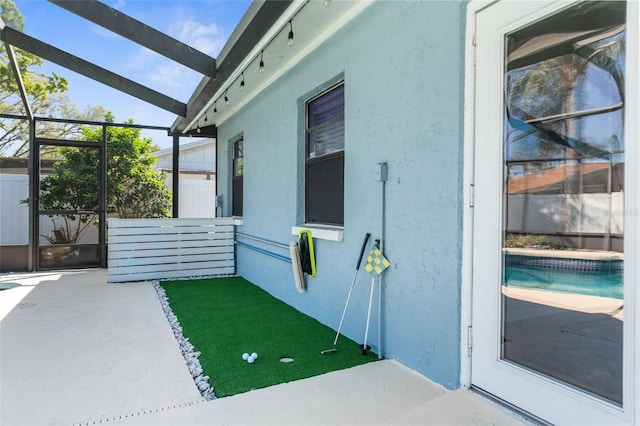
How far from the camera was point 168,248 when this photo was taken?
6.21 meters

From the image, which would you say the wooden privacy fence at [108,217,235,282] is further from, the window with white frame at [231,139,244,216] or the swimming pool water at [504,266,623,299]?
the swimming pool water at [504,266,623,299]

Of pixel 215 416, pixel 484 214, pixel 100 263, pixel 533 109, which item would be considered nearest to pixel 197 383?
pixel 215 416

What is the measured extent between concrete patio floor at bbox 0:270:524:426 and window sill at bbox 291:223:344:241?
119cm

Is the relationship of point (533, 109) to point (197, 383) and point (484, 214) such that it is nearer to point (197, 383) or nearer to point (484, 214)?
point (484, 214)

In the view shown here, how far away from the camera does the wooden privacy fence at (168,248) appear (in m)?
5.91

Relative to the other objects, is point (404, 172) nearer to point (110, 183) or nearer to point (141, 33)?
point (141, 33)

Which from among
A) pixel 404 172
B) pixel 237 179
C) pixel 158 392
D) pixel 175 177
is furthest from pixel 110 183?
pixel 404 172

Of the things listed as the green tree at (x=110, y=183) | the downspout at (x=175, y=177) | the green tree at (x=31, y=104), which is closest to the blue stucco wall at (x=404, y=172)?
the downspout at (x=175, y=177)

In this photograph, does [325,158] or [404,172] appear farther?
[325,158]

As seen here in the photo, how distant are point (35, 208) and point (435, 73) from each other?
279 inches

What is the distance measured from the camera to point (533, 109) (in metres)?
1.96

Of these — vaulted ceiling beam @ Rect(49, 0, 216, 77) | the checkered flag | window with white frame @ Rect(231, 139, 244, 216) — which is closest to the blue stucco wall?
the checkered flag

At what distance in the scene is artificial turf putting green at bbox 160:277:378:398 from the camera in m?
2.57

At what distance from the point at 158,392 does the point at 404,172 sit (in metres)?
2.09
